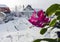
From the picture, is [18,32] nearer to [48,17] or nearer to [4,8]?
[4,8]

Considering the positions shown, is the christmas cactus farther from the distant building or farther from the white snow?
the distant building

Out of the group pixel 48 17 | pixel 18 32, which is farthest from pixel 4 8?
pixel 48 17

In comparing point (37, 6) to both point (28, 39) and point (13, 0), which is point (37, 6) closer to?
point (13, 0)

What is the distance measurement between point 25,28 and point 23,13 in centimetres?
21

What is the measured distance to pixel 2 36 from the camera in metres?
1.27

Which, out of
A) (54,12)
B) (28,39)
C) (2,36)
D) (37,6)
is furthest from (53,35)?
(54,12)

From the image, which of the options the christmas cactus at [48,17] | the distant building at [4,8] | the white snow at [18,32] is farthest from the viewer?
the distant building at [4,8]

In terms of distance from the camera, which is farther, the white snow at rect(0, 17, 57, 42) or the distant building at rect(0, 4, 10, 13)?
the distant building at rect(0, 4, 10, 13)

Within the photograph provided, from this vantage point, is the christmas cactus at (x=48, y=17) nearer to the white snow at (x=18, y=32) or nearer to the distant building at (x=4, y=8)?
the white snow at (x=18, y=32)


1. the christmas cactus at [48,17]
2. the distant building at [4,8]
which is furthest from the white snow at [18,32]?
the christmas cactus at [48,17]

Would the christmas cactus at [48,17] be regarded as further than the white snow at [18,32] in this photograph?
No

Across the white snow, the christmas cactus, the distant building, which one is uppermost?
the christmas cactus

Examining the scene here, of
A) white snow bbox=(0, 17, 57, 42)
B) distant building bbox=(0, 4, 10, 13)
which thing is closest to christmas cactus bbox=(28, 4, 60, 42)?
white snow bbox=(0, 17, 57, 42)

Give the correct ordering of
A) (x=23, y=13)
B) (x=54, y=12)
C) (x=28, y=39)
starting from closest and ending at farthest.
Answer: (x=54, y=12) → (x=28, y=39) → (x=23, y=13)
